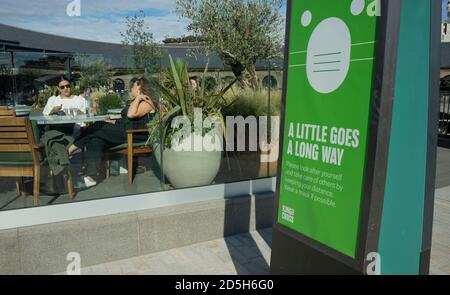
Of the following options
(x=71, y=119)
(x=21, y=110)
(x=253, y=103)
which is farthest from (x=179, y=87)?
(x=21, y=110)

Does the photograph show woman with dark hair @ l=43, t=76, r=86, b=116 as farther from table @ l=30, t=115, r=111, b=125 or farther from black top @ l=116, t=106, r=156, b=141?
black top @ l=116, t=106, r=156, b=141

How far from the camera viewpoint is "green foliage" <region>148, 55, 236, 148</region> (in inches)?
177

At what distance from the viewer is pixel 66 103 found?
13.0 feet

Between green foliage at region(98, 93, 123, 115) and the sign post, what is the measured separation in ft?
7.26

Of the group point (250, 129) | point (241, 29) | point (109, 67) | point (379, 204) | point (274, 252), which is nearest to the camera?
point (379, 204)

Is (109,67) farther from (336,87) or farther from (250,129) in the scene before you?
(336,87)

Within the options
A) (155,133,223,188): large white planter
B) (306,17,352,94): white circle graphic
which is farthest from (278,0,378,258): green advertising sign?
(155,133,223,188): large white planter

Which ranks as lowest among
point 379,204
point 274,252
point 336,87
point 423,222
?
point 274,252

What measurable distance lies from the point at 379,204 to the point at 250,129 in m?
3.14

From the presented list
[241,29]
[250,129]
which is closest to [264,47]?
[241,29]

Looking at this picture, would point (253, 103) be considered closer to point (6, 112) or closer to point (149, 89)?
point (149, 89)

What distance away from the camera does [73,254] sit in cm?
361

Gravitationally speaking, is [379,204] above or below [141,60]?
below

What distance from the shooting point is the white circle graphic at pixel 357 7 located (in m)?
2.01
